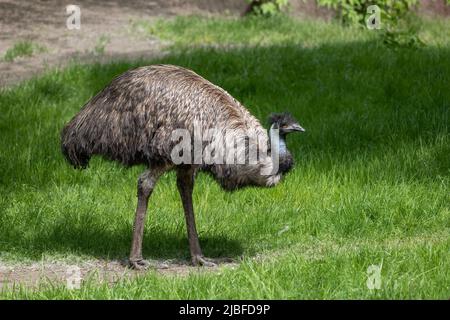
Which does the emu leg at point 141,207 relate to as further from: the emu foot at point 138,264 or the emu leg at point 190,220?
the emu leg at point 190,220

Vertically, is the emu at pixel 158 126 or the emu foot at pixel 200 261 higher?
the emu at pixel 158 126

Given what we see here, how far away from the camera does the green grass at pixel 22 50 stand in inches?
492

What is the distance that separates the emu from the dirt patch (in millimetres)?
151

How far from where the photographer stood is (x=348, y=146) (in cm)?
957

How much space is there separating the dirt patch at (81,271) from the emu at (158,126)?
0.15 m

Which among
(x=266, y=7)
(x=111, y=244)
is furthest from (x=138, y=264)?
(x=266, y=7)

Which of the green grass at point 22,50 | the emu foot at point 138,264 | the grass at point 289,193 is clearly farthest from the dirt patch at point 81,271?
the green grass at point 22,50

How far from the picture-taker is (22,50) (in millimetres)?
12703

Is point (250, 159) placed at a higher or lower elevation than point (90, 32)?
higher

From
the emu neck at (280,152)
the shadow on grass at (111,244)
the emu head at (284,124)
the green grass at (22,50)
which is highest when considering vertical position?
the emu head at (284,124)

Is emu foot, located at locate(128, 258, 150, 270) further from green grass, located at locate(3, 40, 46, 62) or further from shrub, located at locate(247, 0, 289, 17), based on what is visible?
shrub, located at locate(247, 0, 289, 17)
